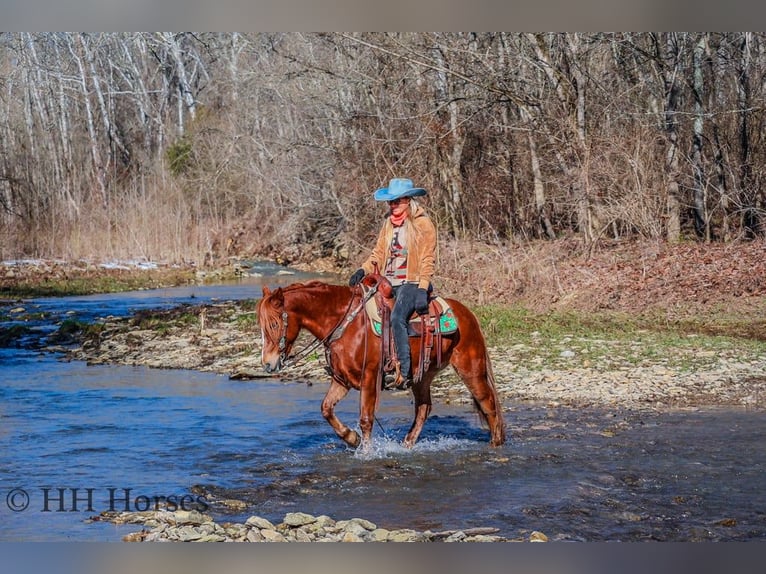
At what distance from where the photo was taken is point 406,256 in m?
8.51

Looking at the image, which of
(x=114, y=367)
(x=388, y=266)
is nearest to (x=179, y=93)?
(x=114, y=367)

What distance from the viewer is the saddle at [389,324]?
28.1 ft

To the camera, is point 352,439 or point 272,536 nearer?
point 272,536

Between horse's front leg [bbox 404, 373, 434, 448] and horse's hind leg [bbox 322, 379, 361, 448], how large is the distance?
51 centimetres

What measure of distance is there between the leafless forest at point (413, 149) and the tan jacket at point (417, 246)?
9741 millimetres

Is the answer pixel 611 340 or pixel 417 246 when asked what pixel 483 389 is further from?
pixel 611 340

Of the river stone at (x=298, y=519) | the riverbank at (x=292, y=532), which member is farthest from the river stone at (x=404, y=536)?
A: the river stone at (x=298, y=519)

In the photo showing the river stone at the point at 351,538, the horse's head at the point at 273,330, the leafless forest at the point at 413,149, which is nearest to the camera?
the river stone at the point at 351,538

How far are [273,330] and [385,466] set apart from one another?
148cm

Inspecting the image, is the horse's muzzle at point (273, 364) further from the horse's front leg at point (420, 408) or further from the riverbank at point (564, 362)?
the riverbank at point (564, 362)

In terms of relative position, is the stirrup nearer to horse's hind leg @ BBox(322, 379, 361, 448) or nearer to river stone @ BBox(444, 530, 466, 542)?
horse's hind leg @ BBox(322, 379, 361, 448)

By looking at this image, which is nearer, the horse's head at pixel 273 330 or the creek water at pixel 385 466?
the creek water at pixel 385 466

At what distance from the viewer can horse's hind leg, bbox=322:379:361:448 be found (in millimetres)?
8500

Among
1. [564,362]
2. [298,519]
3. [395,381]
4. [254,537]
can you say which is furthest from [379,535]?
[564,362]
